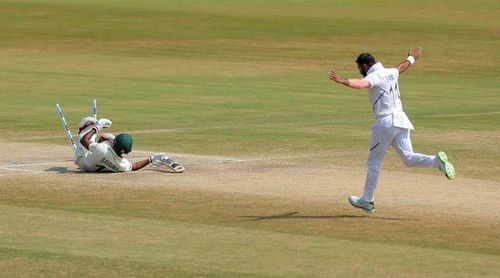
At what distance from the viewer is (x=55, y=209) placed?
17688 millimetres

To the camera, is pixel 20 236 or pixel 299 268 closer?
pixel 299 268

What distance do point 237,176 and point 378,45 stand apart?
30.6 metres

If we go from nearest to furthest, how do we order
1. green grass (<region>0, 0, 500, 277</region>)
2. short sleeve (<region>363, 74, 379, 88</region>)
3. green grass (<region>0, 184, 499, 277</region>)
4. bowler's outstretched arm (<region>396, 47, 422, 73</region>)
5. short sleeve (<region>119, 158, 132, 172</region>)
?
green grass (<region>0, 184, 499, 277</region>)
green grass (<region>0, 0, 500, 277</region>)
short sleeve (<region>363, 74, 379, 88</region>)
bowler's outstretched arm (<region>396, 47, 422, 73</region>)
short sleeve (<region>119, 158, 132, 172</region>)

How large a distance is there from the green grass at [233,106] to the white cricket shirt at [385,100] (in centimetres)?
135

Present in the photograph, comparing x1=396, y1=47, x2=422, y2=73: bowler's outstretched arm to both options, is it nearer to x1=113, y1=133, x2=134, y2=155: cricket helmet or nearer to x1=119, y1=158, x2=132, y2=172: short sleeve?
x1=113, y1=133, x2=134, y2=155: cricket helmet

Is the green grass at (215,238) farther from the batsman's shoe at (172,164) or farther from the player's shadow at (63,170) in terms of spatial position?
the player's shadow at (63,170)

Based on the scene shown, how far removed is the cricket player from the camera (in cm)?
1759

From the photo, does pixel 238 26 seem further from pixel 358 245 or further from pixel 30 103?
pixel 358 245

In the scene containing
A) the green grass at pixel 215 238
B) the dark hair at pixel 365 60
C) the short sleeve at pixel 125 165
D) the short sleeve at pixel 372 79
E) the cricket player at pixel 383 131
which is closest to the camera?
the green grass at pixel 215 238

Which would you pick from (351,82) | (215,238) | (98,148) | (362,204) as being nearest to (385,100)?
(351,82)

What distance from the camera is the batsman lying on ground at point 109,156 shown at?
20.8 meters

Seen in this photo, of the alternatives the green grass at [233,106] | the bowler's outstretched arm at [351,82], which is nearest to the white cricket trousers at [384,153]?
the green grass at [233,106]

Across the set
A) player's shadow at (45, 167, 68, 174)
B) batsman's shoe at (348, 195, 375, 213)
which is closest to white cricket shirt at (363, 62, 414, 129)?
batsman's shoe at (348, 195, 375, 213)

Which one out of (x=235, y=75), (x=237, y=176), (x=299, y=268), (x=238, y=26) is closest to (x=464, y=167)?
(x=237, y=176)
